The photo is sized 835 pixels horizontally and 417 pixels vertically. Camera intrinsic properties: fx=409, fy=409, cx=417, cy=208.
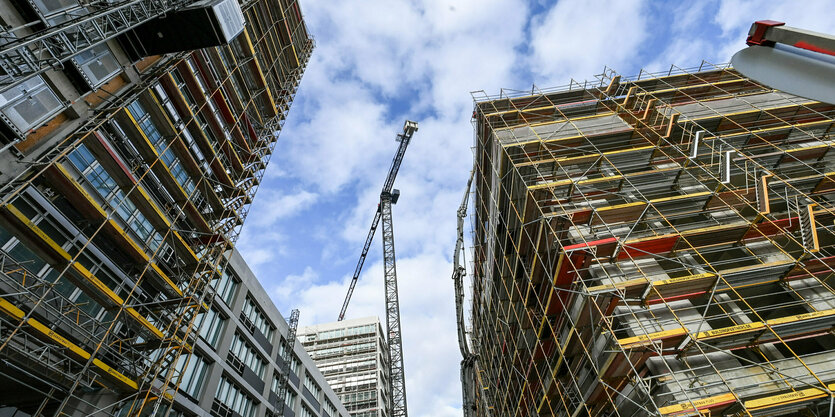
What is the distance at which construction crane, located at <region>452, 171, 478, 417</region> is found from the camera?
35812mm

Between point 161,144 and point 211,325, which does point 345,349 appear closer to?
point 211,325

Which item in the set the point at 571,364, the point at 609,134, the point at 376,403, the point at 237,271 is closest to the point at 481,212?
the point at 609,134

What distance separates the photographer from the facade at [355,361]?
58.8 metres

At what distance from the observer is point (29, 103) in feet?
34.7

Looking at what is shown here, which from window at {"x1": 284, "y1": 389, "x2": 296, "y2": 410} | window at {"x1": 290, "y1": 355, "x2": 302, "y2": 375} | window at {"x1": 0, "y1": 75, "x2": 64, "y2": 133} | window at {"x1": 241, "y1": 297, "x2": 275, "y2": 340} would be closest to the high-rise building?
window at {"x1": 0, "y1": 75, "x2": 64, "y2": 133}

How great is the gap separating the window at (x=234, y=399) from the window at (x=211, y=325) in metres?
2.31

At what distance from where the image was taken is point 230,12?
1612cm

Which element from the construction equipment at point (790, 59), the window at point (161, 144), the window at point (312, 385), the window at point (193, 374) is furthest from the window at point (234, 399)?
the construction equipment at point (790, 59)

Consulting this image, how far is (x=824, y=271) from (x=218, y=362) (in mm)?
24306

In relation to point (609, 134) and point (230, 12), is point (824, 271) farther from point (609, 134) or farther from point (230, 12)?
point (230, 12)

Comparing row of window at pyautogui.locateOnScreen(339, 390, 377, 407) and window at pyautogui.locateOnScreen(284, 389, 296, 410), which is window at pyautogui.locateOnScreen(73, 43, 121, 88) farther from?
row of window at pyautogui.locateOnScreen(339, 390, 377, 407)

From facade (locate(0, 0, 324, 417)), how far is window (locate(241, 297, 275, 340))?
2.06m

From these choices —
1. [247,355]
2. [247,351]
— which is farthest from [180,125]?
[247,355]

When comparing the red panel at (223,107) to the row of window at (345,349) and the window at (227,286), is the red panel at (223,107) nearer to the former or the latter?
the window at (227,286)
